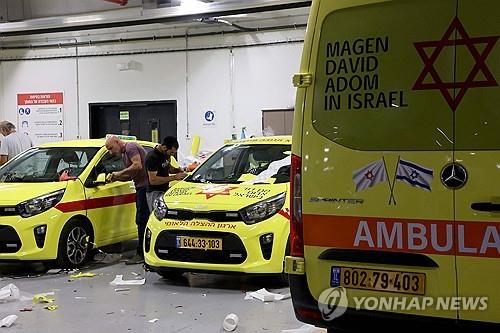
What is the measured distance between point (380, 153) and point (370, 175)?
11 cm

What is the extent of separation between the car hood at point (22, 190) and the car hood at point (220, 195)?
1.46m

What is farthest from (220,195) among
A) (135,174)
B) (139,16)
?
(139,16)

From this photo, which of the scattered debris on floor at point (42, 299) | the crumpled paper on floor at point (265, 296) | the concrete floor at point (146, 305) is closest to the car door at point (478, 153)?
the concrete floor at point (146, 305)

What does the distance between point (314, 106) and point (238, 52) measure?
981cm

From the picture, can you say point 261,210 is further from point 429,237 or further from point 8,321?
point 429,237

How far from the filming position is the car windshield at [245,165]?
6.64 meters

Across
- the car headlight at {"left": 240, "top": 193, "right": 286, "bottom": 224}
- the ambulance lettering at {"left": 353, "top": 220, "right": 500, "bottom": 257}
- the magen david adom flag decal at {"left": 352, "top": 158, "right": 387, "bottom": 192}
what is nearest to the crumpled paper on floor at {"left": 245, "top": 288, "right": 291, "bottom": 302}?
the car headlight at {"left": 240, "top": 193, "right": 286, "bottom": 224}

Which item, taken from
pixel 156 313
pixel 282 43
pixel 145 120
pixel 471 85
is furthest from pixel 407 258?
pixel 145 120

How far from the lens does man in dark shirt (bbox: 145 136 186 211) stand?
747 cm

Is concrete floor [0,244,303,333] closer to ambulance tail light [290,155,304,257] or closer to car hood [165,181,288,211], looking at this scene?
car hood [165,181,288,211]

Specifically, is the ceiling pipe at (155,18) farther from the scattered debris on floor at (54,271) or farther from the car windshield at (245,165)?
the scattered debris on floor at (54,271)

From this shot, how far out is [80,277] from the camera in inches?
A: 274

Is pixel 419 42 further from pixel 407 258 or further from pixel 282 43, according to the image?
pixel 282 43

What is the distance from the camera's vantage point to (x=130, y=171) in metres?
7.71
